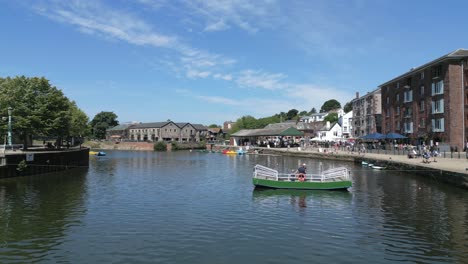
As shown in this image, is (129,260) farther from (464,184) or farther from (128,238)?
(464,184)

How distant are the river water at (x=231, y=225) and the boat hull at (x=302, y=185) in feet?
3.13

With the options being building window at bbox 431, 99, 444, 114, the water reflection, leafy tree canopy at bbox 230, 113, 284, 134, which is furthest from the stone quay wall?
leafy tree canopy at bbox 230, 113, 284, 134

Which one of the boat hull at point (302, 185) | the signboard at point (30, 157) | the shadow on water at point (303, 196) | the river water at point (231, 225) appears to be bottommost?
the river water at point (231, 225)

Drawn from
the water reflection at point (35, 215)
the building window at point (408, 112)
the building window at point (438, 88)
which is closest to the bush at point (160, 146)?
the building window at point (408, 112)

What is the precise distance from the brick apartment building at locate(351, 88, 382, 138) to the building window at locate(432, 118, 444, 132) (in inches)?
1239

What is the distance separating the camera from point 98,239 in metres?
19.8

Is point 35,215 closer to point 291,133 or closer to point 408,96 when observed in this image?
point 408,96

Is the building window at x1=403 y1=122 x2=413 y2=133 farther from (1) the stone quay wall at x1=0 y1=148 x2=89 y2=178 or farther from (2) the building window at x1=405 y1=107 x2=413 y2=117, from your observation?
(1) the stone quay wall at x1=0 y1=148 x2=89 y2=178

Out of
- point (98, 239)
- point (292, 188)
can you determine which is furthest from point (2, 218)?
point (292, 188)

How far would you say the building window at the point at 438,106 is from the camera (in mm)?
67319

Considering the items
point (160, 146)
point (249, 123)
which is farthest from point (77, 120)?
point (249, 123)

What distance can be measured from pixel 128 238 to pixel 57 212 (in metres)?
9.28

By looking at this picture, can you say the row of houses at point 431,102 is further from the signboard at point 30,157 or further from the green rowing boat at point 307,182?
the signboard at point 30,157

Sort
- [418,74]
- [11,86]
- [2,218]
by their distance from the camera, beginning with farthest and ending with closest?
[418,74] < [11,86] < [2,218]
